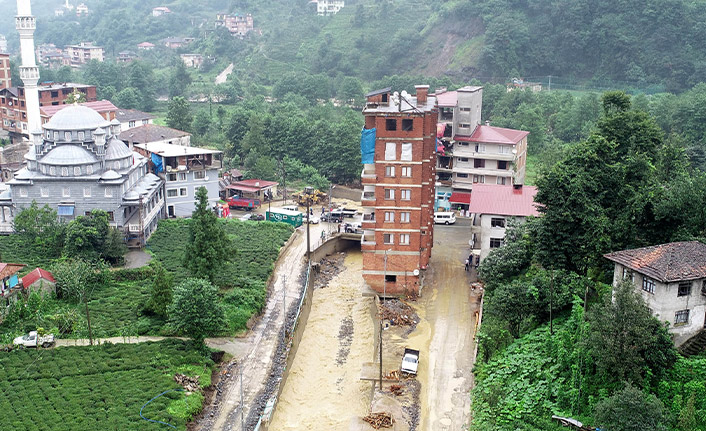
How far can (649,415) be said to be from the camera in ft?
97.1

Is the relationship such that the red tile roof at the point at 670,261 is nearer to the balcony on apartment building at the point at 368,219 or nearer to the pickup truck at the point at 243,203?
the balcony on apartment building at the point at 368,219

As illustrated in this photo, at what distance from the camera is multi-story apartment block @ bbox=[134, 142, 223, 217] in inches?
2810

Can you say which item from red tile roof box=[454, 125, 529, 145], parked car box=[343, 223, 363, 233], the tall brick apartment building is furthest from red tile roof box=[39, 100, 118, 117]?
the tall brick apartment building

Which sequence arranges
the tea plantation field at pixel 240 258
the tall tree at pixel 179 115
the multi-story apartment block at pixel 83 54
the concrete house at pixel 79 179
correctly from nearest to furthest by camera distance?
1. the tea plantation field at pixel 240 258
2. the concrete house at pixel 79 179
3. the tall tree at pixel 179 115
4. the multi-story apartment block at pixel 83 54

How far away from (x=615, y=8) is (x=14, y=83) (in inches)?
4099

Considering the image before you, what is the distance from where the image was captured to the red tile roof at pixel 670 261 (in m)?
33.3

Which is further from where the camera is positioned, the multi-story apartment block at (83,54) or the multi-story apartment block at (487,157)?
the multi-story apartment block at (83,54)

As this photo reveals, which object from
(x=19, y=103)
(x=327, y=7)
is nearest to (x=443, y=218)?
(x=19, y=103)

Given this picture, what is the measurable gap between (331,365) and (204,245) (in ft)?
39.1

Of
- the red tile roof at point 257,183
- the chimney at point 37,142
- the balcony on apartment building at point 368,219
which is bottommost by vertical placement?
the red tile roof at point 257,183

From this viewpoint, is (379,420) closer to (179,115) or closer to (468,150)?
(468,150)

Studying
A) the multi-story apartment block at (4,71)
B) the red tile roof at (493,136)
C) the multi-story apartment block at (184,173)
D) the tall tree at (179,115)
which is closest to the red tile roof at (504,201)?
the red tile roof at (493,136)

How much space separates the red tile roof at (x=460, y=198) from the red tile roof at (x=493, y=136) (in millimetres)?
5844

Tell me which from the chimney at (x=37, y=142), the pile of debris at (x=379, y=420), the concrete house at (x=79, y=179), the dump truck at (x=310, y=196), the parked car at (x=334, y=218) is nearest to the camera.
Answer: the pile of debris at (x=379, y=420)
